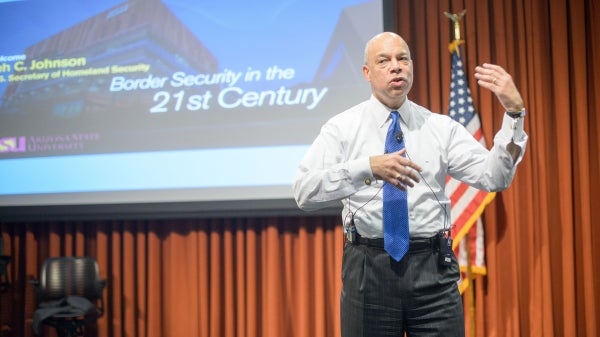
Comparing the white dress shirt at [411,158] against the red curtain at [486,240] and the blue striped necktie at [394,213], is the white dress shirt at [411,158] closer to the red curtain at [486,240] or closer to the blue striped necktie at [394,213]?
the blue striped necktie at [394,213]

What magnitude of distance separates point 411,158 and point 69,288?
285 cm

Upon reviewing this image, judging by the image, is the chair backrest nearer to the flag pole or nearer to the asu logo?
the asu logo

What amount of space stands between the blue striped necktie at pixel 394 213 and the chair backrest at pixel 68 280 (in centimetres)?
271

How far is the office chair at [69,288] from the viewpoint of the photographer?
158 inches

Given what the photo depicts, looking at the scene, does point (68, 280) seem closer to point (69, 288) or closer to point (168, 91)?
point (69, 288)

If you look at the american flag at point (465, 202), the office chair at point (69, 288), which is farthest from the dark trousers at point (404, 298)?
the office chair at point (69, 288)

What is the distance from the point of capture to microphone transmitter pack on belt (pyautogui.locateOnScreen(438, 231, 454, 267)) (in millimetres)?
2002

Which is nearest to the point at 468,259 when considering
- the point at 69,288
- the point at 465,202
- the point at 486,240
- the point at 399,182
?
the point at 486,240

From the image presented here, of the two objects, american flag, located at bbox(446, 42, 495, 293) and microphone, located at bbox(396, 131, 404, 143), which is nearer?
microphone, located at bbox(396, 131, 404, 143)

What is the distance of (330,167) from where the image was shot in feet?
6.79

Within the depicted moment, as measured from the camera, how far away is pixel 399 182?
5.96 ft

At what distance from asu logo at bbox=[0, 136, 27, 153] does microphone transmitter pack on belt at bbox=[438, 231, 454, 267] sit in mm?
3358

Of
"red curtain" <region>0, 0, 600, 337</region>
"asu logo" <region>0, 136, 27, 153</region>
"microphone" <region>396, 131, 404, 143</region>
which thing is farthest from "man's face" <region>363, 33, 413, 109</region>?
"asu logo" <region>0, 136, 27, 153</region>

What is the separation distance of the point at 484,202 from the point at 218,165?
5.50 feet
